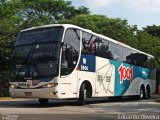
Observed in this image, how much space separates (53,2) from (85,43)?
4336 cm

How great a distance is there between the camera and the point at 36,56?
17.6 m

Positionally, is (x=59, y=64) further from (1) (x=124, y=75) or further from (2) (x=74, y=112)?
(1) (x=124, y=75)

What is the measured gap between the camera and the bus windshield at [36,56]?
56.7 ft

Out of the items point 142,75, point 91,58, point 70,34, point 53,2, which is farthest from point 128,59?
point 53,2

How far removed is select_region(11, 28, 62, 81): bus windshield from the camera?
17281 millimetres

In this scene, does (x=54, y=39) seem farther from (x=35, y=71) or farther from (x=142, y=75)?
(x=142, y=75)

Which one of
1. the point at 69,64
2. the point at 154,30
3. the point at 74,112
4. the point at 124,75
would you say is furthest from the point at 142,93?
the point at 154,30

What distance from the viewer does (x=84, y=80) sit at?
1920 cm

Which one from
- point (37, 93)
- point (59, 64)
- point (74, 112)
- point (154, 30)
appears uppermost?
point (154, 30)

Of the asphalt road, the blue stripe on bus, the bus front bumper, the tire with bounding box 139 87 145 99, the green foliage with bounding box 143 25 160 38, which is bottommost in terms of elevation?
the asphalt road

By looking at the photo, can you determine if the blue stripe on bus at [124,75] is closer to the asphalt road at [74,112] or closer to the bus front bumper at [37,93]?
the asphalt road at [74,112]

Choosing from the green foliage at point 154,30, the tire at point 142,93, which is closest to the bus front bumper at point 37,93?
the tire at point 142,93

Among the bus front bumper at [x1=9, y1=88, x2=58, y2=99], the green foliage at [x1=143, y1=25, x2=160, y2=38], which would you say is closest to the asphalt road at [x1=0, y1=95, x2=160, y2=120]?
the bus front bumper at [x1=9, y1=88, x2=58, y2=99]

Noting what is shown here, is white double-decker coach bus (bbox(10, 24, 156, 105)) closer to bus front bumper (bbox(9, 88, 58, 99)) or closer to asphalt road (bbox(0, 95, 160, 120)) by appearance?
bus front bumper (bbox(9, 88, 58, 99))
